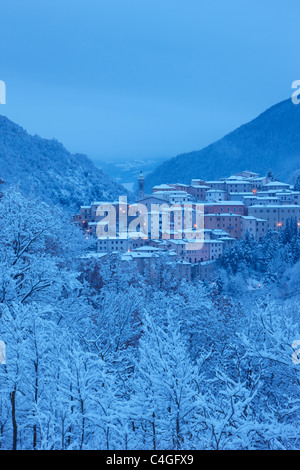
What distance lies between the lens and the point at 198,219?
47.9 meters

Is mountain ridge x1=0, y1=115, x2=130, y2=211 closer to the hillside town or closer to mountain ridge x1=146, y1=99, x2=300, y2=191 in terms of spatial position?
mountain ridge x1=146, y1=99, x2=300, y2=191

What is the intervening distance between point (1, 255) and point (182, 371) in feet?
15.7

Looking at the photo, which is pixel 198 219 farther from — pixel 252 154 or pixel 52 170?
pixel 252 154

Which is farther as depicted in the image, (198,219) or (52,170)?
(52,170)

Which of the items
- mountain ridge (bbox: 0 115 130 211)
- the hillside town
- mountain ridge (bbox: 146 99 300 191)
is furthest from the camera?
mountain ridge (bbox: 146 99 300 191)

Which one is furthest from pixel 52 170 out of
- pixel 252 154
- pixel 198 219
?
pixel 198 219

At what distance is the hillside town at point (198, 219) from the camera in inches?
1585

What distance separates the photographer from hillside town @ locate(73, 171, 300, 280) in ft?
132

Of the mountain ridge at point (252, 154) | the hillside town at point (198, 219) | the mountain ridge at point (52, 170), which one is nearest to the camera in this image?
the hillside town at point (198, 219)

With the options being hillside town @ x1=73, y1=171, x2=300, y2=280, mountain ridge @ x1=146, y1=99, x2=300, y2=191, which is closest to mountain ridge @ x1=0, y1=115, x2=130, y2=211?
mountain ridge @ x1=146, y1=99, x2=300, y2=191

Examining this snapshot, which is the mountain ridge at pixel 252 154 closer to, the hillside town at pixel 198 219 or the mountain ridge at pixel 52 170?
the mountain ridge at pixel 52 170

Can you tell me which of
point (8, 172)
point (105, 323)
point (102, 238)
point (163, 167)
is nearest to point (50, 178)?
point (8, 172)

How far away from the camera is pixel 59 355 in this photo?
5938mm

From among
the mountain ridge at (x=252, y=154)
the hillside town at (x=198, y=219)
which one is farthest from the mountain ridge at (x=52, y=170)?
the hillside town at (x=198, y=219)
